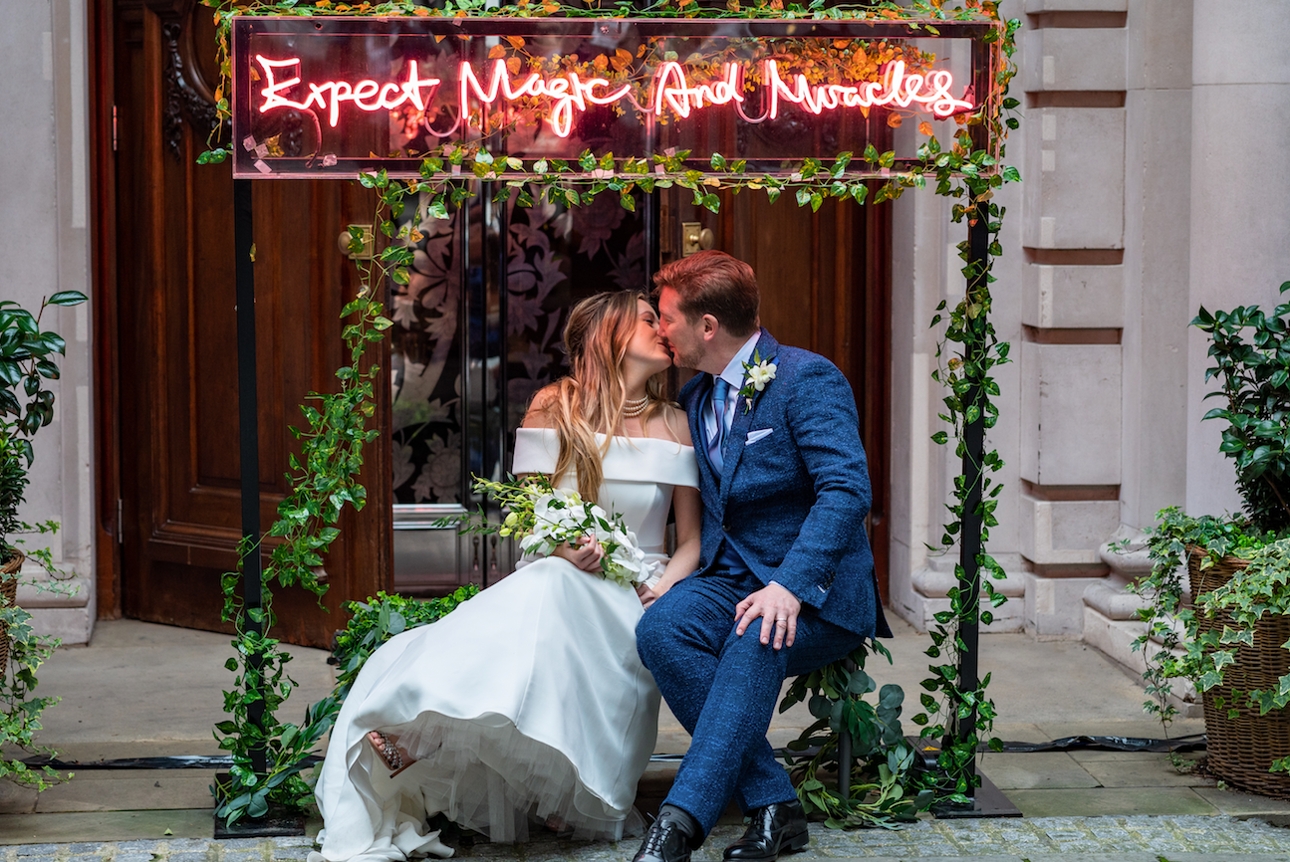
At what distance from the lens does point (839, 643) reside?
417 cm

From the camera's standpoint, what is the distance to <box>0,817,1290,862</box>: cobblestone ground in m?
4.02

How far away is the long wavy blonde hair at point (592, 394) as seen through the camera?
4.32 meters

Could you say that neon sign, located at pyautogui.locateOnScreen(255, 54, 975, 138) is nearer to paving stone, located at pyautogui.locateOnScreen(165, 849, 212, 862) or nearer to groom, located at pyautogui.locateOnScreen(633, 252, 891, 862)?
groom, located at pyautogui.locateOnScreen(633, 252, 891, 862)

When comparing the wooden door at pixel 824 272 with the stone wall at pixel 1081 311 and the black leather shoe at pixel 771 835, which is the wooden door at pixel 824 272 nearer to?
the stone wall at pixel 1081 311

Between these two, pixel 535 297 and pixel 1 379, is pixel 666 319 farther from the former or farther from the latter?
pixel 535 297

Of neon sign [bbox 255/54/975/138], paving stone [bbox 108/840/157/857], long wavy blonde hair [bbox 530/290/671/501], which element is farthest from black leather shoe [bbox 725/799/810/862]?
neon sign [bbox 255/54/975/138]

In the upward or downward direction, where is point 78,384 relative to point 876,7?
downward

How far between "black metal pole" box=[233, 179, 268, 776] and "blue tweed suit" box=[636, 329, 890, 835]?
41.4 inches

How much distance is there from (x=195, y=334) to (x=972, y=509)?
3.38 meters

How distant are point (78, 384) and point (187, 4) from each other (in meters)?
1.55

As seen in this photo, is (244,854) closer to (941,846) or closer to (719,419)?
(719,419)

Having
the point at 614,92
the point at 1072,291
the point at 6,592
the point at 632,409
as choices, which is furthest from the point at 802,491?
the point at 1072,291

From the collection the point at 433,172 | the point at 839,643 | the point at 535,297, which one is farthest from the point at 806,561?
the point at 535,297

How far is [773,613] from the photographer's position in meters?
3.95
